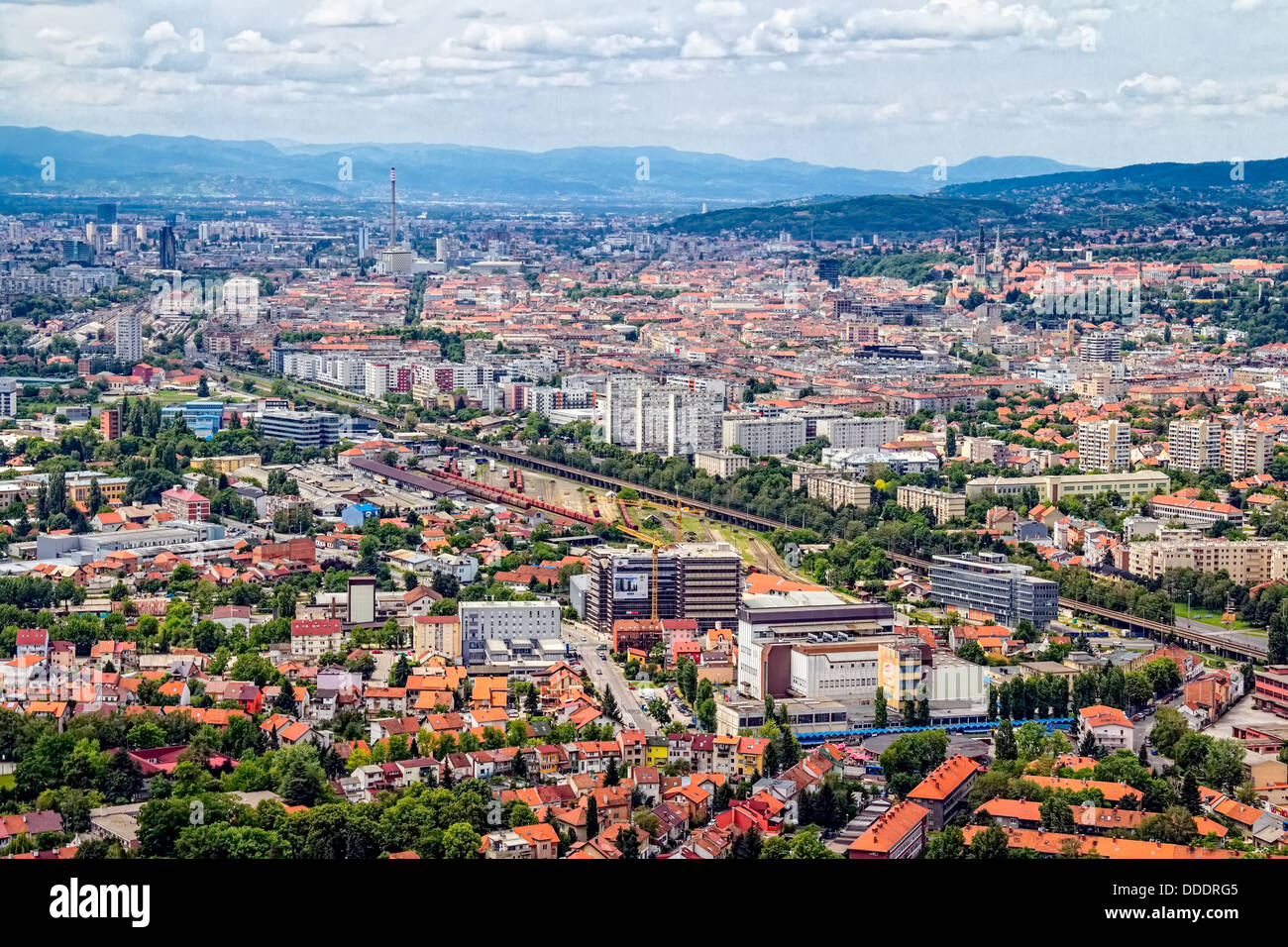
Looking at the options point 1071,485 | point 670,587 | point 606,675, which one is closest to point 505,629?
point 606,675

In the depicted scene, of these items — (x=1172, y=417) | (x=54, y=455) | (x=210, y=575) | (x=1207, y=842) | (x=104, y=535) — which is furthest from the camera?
(x=1172, y=417)

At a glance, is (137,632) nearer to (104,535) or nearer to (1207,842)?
(104,535)

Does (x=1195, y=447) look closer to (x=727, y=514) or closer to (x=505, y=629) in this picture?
(x=727, y=514)

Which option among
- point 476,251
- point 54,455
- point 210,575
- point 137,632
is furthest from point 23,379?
point 476,251

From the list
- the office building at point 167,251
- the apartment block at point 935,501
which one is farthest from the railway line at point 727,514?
the office building at point 167,251

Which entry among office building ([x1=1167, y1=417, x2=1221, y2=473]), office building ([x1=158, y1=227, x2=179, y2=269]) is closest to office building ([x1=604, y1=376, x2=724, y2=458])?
office building ([x1=1167, y1=417, x2=1221, y2=473])
